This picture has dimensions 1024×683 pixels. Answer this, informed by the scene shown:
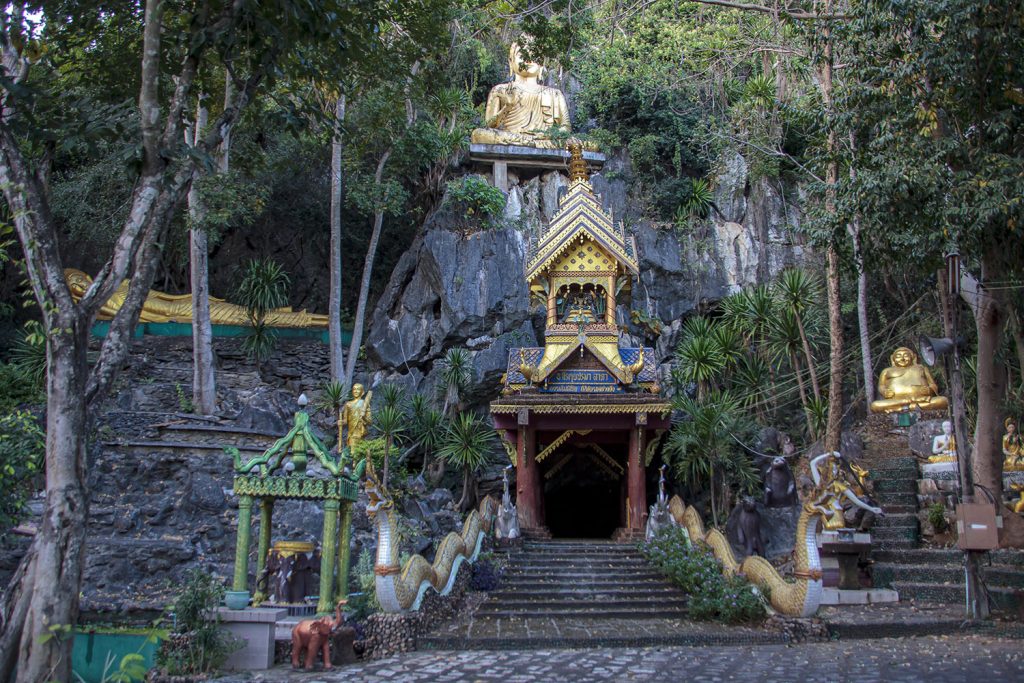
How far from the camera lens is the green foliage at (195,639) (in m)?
8.76

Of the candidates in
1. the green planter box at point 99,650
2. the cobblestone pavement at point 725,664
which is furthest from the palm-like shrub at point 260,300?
the cobblestone pavement at point 725,664

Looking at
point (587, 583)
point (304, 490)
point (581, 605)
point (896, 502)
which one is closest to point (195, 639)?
point (304, 490)

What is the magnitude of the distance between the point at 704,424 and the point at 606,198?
971 centimetres

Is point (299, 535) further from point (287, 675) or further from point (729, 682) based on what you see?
point (729, 682)

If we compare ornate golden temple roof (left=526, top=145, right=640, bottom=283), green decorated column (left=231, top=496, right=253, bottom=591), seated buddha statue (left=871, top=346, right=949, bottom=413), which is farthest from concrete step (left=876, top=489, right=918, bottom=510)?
green decorated column (left=231, top=496, right=253, bottom=591)

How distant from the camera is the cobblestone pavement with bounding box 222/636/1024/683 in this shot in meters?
8.22

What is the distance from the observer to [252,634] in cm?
927

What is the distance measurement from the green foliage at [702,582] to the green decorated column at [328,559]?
4626mm

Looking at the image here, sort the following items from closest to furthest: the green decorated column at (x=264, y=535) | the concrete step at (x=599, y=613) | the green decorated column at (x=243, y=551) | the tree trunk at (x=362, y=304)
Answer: the green decorated column at (x=243, y=551)
the green decorated column at (x=264, y=535)
the concrete step at (x=599, y=613)
the tree trunk at (x=362, y=304)

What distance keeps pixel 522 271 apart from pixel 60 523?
18076 mm

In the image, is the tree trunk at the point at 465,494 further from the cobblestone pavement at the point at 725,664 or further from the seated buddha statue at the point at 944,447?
the cobblestone pavement at the point at 725,664

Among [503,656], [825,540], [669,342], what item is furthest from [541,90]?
[503,656]

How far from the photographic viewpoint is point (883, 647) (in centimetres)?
976

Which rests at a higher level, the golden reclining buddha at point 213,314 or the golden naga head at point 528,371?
the golden reclining buddha at point 213,314
